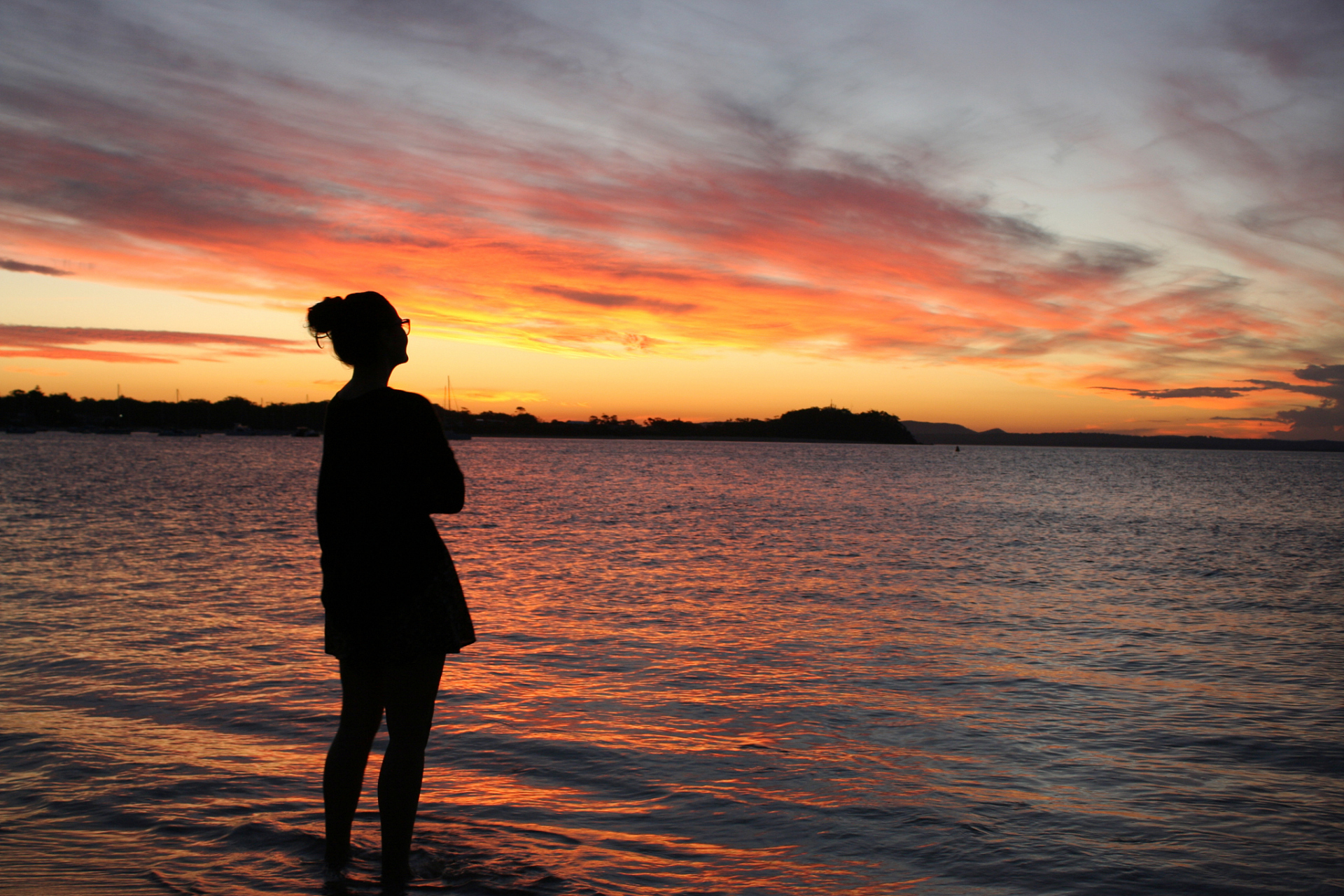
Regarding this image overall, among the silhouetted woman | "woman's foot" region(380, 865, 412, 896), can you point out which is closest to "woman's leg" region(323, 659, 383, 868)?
the silhouetted woman

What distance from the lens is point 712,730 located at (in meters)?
6.52

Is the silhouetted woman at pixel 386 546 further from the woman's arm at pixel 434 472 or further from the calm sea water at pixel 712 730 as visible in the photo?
the calm sea water at pixel 712 730

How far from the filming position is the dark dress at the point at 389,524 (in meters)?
3.04

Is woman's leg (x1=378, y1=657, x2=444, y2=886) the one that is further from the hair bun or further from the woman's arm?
the hair bun

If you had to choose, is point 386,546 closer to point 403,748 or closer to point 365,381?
point 365,381

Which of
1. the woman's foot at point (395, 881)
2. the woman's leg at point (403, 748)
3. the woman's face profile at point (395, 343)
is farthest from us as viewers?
the woman's foot at point (395, 881)

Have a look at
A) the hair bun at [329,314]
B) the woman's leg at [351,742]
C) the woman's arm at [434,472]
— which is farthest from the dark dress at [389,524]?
the hair bun at [329,314]

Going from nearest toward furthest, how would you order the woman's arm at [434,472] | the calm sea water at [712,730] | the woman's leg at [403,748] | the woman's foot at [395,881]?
the woman's arm at [434,472] < the woman's leg at [403,748] < the woman's foot at [395,881] < the calm sea water at [712,730]

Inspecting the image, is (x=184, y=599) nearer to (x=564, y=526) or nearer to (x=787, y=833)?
(x=787, y=833)

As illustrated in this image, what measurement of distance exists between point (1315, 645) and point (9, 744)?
1376 cm

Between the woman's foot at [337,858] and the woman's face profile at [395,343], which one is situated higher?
the woman's face profile at [395,343]

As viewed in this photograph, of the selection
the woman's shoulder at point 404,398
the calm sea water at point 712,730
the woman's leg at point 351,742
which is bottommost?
the calm sea water at point 712,730

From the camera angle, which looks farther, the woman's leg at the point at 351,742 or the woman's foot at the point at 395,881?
the woman's foot at the point at 395,881

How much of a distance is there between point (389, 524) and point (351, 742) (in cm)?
93
